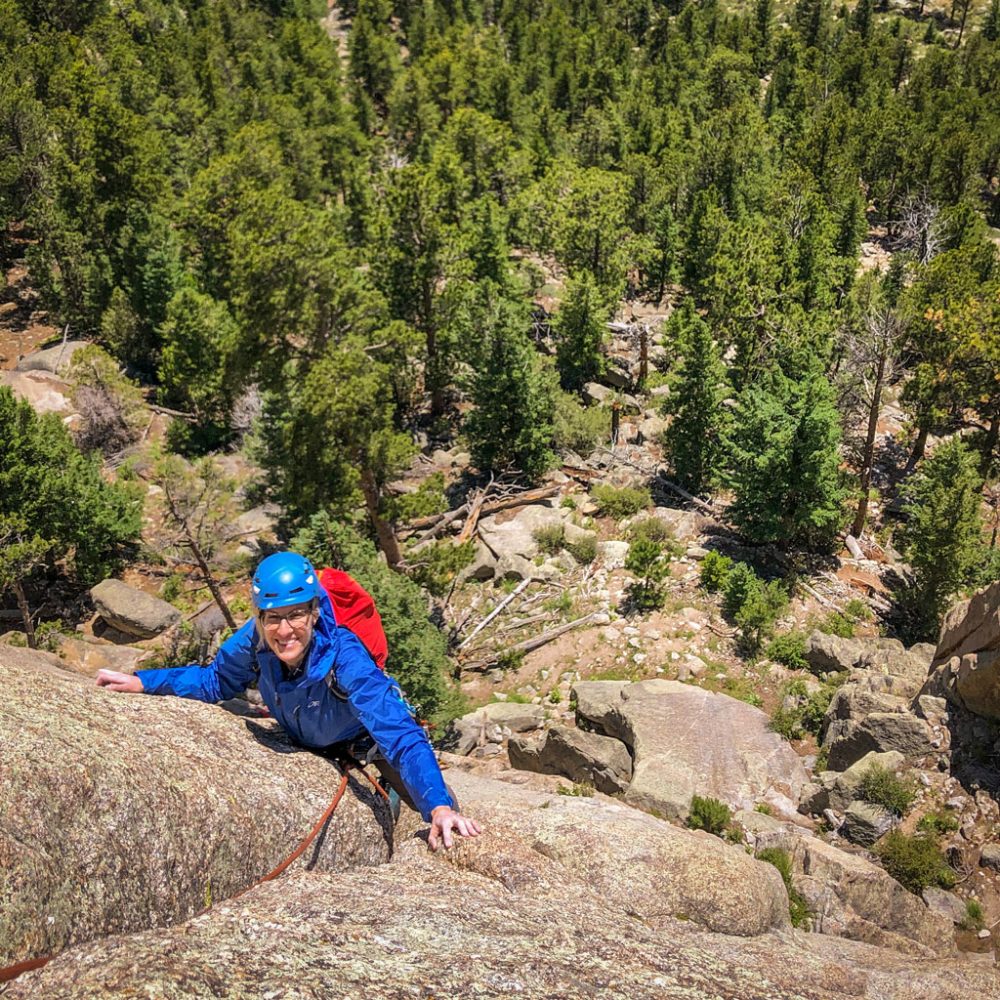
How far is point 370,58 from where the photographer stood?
3278 inches

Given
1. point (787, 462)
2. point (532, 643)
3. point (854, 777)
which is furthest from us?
point (787, 462)

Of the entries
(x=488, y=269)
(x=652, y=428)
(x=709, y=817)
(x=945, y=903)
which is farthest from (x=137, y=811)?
(x=488, y=269)

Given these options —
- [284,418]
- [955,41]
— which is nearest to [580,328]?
[284,418]

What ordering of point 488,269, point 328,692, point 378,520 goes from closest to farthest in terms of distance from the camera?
point 328,692, point 378,520, point 488,269

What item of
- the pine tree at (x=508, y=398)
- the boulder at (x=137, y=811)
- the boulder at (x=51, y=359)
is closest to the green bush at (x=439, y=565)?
the pine tree at (x=508, y=398)

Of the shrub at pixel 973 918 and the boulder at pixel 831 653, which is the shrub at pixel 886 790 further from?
the boulder at pixel 831 653

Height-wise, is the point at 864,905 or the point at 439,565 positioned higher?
the point at 864,905

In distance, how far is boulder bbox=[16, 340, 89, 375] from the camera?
44844mm

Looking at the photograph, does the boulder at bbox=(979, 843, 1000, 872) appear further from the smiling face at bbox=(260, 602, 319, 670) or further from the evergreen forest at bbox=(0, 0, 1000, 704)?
the smiling face at bbox=(260, 602, 319, 670)

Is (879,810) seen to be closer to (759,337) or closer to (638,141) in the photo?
(759,337)

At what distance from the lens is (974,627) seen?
1481cm

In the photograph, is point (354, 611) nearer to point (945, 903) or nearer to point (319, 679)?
point (319, 679)

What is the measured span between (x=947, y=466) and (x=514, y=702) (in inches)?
649

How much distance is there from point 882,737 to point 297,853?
1399 cm
